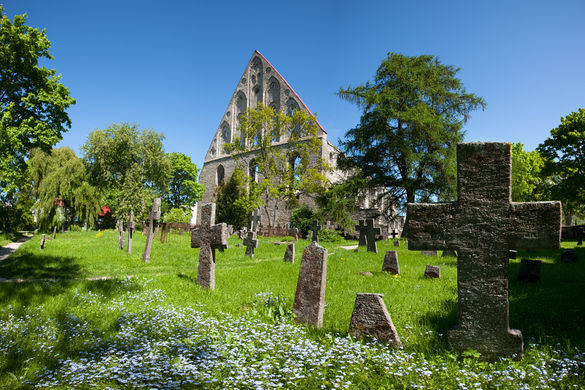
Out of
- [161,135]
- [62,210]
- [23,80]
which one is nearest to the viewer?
[23,80]

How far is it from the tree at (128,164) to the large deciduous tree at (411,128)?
20.5 metres

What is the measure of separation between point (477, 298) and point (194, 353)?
2860mm

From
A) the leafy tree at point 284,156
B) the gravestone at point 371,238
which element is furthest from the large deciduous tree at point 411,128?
the gravestone at point 371,238

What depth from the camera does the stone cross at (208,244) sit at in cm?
666

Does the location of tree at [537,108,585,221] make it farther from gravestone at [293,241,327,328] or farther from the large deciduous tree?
gravestone at [293,241,327,328]

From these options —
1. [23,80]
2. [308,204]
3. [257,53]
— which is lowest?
[308,204]

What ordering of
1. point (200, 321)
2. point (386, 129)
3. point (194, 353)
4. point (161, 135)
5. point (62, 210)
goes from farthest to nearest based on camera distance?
point (161, 135) < point (62, 210) < point (386, 129) < point (200, 321) < point (194, 353)

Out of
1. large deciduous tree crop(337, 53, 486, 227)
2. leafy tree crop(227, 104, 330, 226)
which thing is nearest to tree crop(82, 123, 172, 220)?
leafy tree crop(227, 104, 330, 226)

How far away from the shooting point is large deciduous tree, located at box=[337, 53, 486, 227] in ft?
70.1

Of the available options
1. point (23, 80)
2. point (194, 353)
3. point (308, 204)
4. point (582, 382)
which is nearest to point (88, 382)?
point (194, 353)

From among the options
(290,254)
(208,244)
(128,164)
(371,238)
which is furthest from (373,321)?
(128,164)

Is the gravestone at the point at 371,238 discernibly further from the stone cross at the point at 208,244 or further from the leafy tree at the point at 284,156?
the leafy tree at the point at 284,156

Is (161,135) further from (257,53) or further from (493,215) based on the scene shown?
(493,215)

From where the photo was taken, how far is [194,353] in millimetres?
3314
